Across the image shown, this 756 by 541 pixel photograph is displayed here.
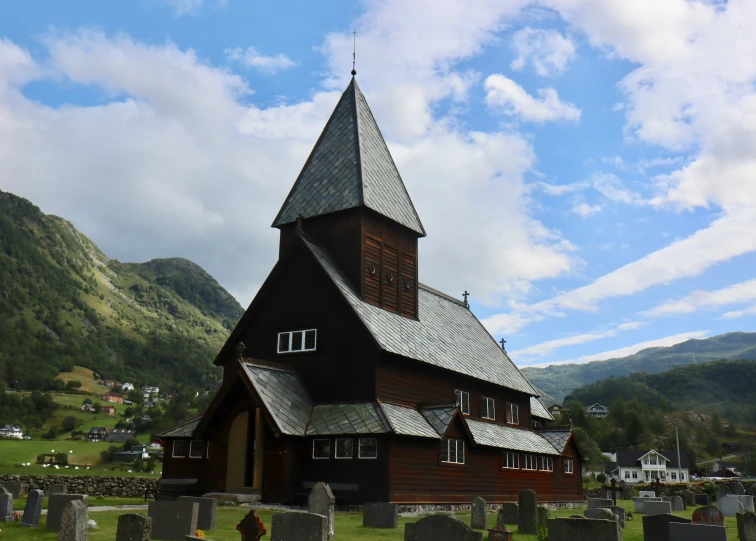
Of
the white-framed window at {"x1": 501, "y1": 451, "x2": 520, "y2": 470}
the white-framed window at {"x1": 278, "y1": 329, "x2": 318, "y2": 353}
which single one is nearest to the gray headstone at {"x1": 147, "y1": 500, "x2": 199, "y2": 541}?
the white-framed window at {"x1": 278, "y1": 329, "x2": 318, "y2": 353}

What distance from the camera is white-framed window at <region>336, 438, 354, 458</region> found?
96.2 feet

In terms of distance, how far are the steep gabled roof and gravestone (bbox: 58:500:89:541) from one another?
874 inches

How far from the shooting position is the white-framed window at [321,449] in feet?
97.0

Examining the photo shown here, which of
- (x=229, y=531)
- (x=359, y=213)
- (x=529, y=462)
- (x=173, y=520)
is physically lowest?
(x=229, y=531)

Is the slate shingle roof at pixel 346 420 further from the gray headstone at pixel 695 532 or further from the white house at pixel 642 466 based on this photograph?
the white house at pixel 642 466

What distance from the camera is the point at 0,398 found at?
566 ft

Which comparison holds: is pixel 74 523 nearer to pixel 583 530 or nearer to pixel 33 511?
pixel 33 511

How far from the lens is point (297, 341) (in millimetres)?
33594

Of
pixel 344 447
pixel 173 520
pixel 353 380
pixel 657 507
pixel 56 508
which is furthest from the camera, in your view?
pixel 353 380

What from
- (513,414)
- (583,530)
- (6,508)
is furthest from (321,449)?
(513,414)

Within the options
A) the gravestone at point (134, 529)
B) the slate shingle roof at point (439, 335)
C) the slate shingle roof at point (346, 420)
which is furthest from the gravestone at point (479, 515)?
the gravestone at point (134, 529)

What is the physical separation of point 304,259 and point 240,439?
29.1ft

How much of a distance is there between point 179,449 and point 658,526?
23.1m

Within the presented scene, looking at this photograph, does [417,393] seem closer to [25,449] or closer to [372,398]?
[372,398]
